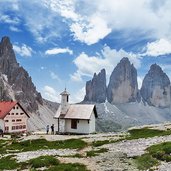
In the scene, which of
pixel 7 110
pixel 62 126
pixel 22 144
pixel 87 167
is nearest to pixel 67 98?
pixel 62 126

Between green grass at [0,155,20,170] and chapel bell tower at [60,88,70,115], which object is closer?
green grass at [0,155,20,170]

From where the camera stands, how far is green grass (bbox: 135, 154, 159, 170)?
3120cm

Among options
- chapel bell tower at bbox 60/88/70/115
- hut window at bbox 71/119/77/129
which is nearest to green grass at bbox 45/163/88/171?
hut window at bbox 71/119/77/129

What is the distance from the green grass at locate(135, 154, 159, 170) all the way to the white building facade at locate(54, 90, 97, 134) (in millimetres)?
49969

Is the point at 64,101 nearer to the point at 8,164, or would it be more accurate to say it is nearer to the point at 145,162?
the point at 8,164

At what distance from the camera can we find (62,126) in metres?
86.2

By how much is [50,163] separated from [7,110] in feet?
317

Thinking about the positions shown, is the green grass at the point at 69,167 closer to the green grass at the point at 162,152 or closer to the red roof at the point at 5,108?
the green grass at the point at 162,152

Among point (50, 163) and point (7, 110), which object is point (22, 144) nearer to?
point (50, 163)

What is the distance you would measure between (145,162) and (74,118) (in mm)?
52477

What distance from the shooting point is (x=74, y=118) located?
278 ft

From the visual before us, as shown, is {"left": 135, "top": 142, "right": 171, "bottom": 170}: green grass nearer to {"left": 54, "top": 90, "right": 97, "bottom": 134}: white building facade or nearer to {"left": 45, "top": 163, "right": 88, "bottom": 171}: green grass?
{"left": 45, "top": 163, "right": 88, "bottom": 171}: green grass

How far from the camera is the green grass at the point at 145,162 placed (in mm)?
31195

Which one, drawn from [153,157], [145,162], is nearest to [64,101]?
[153,157]
